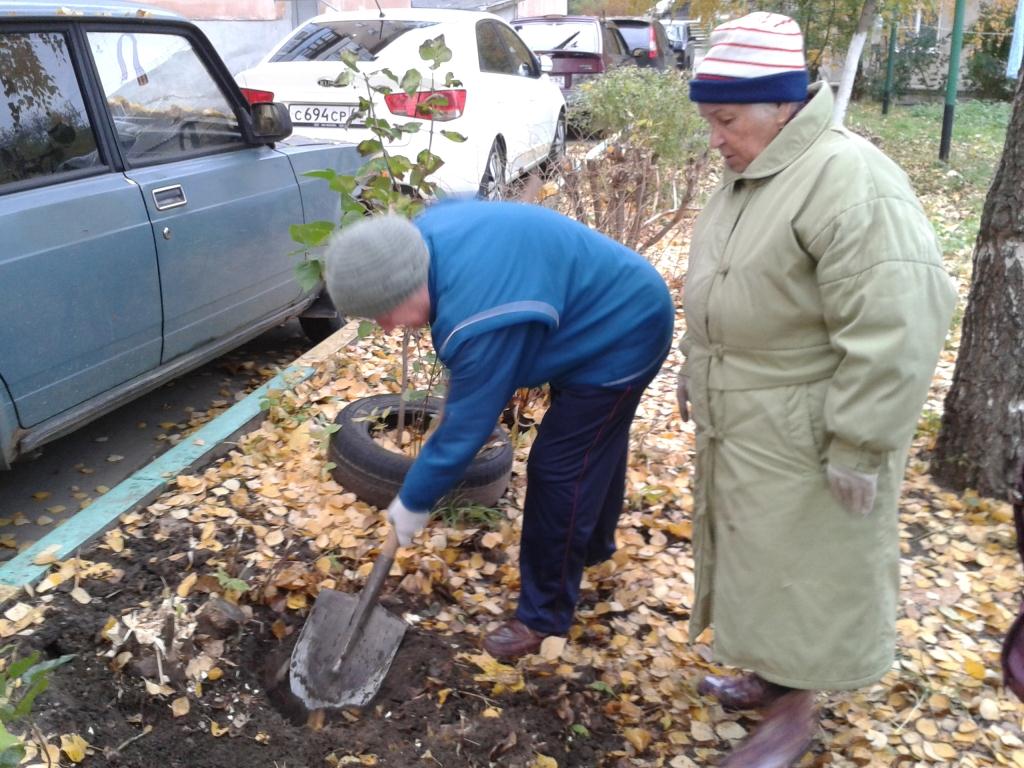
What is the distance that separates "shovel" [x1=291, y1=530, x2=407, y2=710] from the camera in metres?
2.75

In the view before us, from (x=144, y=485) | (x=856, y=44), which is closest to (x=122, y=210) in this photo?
(x=144, y=485)

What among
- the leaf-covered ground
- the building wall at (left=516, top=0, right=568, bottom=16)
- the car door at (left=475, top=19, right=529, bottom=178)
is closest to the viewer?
the leaf-covered ground

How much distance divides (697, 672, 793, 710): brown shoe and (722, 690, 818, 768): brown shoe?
261 mm

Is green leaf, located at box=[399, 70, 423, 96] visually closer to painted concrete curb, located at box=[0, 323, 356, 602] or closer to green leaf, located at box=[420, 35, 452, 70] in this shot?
green leaf, located at box=[420, 35, 452, 70]

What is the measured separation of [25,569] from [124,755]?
87cm

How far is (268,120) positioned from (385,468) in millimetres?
2068

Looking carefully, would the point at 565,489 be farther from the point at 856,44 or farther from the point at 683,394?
the point at 856,44

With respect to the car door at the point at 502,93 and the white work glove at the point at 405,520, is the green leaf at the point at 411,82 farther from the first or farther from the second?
the car door at the point at 502,93

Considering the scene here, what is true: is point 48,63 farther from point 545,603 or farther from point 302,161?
point 545,603

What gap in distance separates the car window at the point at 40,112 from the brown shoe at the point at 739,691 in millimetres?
2927

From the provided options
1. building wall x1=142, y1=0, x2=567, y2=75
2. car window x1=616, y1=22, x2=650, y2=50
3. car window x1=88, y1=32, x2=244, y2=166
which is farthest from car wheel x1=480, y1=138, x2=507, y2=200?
car window x1=616, y1=22, x2=650, y2=50

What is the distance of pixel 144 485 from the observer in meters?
3.59

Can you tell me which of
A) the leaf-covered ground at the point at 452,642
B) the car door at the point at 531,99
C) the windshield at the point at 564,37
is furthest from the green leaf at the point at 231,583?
the windshield at the point at 564,37

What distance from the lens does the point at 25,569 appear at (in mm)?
3008
